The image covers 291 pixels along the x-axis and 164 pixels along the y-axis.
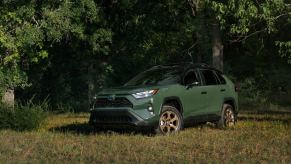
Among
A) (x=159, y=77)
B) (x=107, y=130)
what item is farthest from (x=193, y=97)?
(x=107, y=130)

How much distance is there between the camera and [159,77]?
47.1 ft

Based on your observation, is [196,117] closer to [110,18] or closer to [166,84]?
[166,84]

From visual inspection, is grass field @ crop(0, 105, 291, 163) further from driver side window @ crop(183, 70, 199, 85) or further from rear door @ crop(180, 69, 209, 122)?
driver side window @ crop(183, 70, 199, 85)

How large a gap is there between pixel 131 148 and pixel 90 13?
1181cm

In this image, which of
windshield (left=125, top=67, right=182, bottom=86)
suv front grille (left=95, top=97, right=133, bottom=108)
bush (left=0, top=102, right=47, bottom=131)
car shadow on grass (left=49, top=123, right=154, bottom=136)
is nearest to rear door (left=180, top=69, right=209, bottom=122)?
windshield (left=125, top=67, right=182, bottom=86)

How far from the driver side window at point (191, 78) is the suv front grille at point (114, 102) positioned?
71.3 inches

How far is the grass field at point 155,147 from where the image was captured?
988 centimetres

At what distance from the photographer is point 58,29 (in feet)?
66.4

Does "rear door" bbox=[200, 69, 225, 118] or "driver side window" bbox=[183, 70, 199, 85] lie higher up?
"driver side window" bbox=[183, 70, 199, 85]

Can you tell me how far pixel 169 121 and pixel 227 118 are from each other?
2612mm

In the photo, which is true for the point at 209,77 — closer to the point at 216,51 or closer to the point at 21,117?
the point at 21,117

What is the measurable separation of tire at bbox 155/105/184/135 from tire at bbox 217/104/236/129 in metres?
1.84

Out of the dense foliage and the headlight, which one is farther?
the dense foliage

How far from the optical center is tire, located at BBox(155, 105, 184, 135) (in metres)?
13.5
